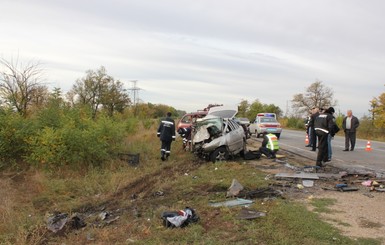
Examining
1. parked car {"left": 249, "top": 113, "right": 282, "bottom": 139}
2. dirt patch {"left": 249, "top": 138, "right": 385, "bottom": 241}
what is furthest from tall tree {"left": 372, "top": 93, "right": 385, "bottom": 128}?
dirt patch {"left": 249, "top": 138, "right": 385, "bottom": 241}

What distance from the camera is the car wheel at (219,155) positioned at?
1256 cm

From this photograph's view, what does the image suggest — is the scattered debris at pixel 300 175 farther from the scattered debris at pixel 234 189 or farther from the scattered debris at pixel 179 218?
the scattered debris at pixel 179 218

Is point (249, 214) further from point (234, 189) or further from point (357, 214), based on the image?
point (357, 214)

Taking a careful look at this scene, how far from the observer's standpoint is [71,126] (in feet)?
42.7

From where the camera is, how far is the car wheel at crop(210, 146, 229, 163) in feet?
41.2

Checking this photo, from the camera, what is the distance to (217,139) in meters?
12.6

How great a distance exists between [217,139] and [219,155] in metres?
0.57

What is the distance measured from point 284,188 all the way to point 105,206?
4271mm

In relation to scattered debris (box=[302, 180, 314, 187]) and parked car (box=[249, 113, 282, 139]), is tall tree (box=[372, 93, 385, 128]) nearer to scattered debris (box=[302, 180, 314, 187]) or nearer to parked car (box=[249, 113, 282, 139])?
parked car (box=[249, 113, 282, 139])

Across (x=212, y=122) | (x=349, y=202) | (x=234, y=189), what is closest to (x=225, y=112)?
(x=212, y=122)

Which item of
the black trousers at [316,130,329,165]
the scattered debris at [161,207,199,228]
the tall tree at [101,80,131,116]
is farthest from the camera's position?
the tall tree at [101,80,131,116]

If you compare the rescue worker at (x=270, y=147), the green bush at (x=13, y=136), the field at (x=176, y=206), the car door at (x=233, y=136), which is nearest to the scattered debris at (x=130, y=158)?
the field at (x=176, y=206)

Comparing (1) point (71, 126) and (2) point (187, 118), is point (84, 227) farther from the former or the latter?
(2) point (187, 118)

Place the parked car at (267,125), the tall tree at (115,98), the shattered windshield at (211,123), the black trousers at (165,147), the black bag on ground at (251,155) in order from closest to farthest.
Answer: the shattered windshield at (211,123)
the black bag on ground at (251,155)
the black trousers at (165,147)
the parked car at (267,125)
the tall tree at (115,98)
